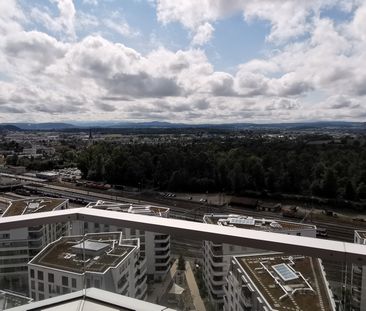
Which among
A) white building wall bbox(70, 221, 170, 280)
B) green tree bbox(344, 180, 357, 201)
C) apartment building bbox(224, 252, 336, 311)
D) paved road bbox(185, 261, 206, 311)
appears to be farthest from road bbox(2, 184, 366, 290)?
apartment building bbox(224, 252, 336, 311)

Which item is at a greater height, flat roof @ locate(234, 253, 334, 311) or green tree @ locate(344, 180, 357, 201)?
flat roof @ locate(234, 253, 334, 311)

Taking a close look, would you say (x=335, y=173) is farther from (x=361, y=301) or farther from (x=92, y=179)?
(x=361, y=301)

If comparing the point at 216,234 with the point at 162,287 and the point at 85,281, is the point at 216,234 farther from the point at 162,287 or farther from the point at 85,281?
the point at 85,281

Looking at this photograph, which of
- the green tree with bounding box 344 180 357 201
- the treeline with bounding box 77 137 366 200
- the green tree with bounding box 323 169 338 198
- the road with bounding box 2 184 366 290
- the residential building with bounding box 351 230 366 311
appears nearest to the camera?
the residential building with bounding box 351 230 366 311

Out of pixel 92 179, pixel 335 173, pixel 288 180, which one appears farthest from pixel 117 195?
pixel 335 173

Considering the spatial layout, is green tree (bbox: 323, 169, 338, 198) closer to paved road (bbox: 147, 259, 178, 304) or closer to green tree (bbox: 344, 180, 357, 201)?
green tree (bbox: 344, 180, 357, 201)

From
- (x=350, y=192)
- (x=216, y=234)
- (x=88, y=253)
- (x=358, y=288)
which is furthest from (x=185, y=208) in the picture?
(x=358, y=288)
